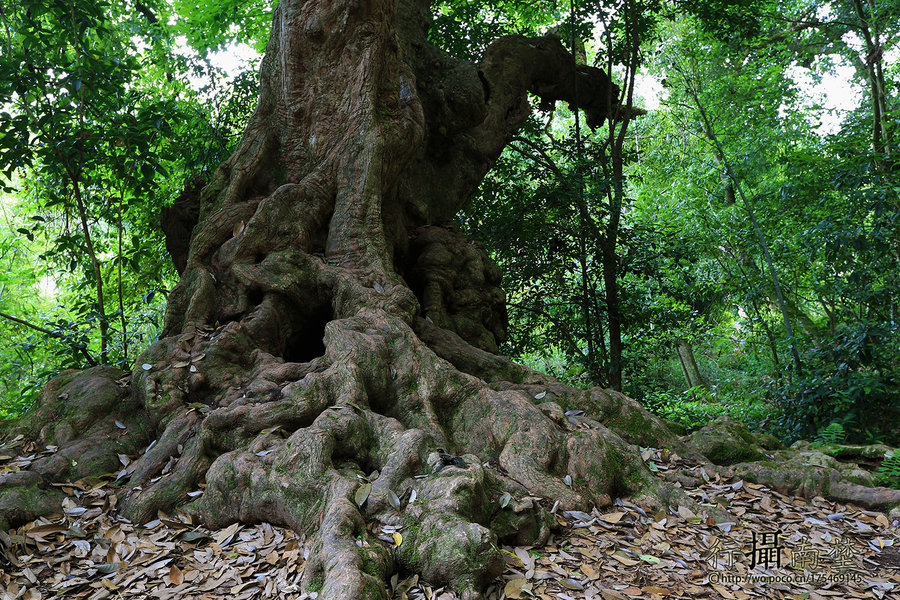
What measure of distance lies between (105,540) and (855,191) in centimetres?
769

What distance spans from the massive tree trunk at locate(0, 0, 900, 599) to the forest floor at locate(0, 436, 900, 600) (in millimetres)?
124

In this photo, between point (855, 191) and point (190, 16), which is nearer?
point (855, 191)

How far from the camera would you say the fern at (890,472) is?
421 centimetres

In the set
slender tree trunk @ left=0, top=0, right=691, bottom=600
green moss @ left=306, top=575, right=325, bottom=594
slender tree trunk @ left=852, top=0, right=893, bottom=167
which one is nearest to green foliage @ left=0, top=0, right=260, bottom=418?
slender tree trunk @ left=0, top=0, right=691, bottom=600

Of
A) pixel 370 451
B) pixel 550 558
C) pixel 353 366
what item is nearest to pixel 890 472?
pixel 550 558

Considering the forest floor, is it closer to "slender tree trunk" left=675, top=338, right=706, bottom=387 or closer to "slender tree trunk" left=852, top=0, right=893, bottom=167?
"slender tree trunk" left=852, top=0, right=893, bottom=167

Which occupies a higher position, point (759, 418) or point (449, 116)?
point (449, 116)

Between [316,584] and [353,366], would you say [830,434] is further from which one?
[316,584]

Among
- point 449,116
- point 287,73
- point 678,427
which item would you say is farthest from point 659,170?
point 287,73

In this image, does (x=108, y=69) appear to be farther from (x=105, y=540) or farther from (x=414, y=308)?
(x=105, y=540)

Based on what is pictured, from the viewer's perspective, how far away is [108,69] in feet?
17.8

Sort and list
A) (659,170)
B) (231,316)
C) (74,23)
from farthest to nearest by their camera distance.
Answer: (659,170), (74,23), (231,316)

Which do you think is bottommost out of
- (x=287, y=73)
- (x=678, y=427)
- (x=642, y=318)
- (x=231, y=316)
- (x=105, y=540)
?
(x=105, y=540)

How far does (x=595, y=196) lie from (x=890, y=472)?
4173mm
